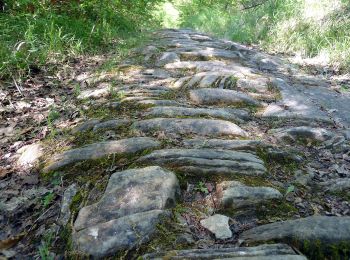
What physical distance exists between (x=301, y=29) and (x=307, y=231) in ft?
16.3

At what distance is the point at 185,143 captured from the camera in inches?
76.4

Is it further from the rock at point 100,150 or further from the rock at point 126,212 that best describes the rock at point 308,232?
the rock at point 100,150

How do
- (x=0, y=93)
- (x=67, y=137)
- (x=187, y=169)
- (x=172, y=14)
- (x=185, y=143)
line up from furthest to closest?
(x=172, y=14)
(x=0, y=93)
(x=67, y=137)
(x=185, y=143)
(x=187, y=169)

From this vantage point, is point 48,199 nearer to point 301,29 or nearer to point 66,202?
point 66,202

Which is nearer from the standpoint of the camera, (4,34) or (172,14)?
(4,34)

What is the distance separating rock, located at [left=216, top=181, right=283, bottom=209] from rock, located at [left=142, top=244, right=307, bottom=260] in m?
0.27

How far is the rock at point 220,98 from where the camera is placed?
268 cm

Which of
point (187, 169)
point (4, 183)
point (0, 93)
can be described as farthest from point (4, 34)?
point (187, 169)

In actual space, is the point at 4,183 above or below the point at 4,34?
below

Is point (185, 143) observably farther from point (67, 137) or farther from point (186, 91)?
point (186, 91)

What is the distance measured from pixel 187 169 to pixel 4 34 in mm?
2931

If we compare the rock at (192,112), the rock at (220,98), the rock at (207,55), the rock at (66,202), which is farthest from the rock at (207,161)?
the rock at (207,55)

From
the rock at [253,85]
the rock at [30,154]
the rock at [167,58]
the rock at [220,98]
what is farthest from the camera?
the rock at [167,58]

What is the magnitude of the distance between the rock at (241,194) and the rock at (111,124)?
2.82 ft
